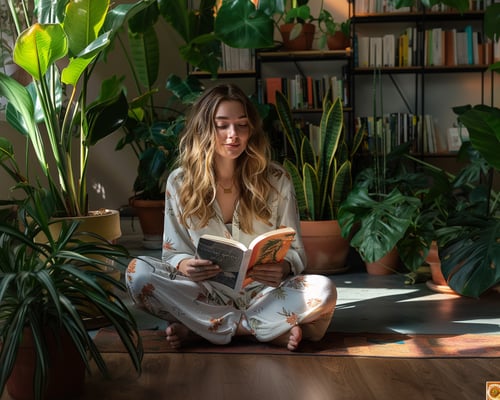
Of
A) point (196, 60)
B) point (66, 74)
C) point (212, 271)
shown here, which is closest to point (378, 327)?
point (212, 271)

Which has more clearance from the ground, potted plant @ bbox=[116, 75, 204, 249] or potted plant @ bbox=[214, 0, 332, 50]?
potted plant @ bbox=[214, 0, 332, 50]

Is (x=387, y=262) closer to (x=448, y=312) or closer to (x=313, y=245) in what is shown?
(x=313, y=245)

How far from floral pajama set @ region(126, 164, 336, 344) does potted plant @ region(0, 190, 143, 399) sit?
16.6 inches

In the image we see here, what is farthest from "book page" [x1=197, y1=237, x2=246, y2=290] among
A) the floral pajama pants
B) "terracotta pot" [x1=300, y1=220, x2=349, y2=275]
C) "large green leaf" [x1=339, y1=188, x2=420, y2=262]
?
"terracotta pot" [x1=300, y1=220, x2=349, y2=275]

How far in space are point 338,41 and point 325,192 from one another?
185 centimetres

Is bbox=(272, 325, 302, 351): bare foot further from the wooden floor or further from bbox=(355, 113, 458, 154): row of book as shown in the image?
bbox=(355, 113, 458, 154): row of book

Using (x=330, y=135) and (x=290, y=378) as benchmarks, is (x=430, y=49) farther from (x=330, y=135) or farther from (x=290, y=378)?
(x=290, y=378)

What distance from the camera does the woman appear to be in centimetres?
225

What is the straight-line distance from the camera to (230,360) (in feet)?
6.98

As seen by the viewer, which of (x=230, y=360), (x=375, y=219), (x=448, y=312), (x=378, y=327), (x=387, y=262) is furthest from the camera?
(x=387, y=262)

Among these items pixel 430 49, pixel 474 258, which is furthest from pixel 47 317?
pixel 430 49

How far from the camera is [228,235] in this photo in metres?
2.39

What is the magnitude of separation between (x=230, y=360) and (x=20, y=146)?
227cm

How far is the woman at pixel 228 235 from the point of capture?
225 centimetres
